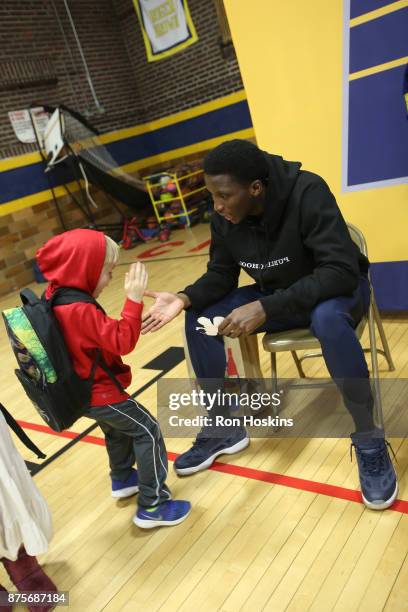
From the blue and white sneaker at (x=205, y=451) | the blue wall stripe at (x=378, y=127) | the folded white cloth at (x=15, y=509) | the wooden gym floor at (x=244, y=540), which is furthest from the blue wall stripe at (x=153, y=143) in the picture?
the folded white cloth at (x=15, y=509)

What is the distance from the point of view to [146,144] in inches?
352

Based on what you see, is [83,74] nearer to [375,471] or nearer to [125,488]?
[125,488]

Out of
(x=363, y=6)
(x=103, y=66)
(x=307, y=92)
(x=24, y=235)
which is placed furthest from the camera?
(x=103, y=66)

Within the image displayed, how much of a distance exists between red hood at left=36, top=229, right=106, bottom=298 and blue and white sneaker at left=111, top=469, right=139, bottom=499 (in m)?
0.82

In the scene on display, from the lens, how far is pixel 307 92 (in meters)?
2.80

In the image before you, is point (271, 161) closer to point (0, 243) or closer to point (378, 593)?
point (378, 593)

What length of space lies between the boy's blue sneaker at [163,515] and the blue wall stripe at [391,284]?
1.61 m

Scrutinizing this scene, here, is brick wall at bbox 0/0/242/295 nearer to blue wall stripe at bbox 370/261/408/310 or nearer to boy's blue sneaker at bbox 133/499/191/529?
blue wall stripe at bbox 370/261/408/310

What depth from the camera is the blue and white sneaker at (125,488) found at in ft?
6.79

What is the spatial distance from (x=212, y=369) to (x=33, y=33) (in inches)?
286

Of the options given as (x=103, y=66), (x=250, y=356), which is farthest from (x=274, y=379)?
(x=103, y=66)

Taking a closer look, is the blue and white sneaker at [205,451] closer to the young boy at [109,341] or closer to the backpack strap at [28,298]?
the young boy at [109,341]

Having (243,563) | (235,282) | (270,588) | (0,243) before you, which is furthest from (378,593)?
(0,243)

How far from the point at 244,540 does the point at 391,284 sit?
5.54ft
